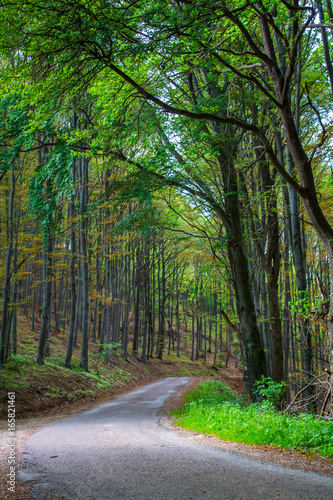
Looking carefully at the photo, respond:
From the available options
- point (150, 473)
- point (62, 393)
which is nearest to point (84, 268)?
point (62, 393)

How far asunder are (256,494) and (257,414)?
11.2 ft

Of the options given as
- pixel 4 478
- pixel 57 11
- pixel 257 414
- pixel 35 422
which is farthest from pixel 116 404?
pixel 57 11

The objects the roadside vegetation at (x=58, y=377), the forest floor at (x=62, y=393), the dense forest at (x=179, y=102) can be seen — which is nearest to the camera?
the forest floor at (x=62, y=393)

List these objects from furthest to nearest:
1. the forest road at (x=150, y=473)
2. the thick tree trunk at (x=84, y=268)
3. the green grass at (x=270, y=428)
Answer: the thick tree trunk at (x=84, y=268)
the green grass at (x=270, y=428)
the forest road at (x=150, y=473)

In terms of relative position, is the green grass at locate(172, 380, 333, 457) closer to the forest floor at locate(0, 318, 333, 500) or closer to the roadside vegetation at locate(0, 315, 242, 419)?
the forest floor at locate(0, 318, 333, 500)

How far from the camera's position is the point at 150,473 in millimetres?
3758

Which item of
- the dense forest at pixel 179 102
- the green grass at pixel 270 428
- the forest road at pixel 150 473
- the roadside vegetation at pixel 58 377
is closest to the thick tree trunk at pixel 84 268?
the roadside vegetation at pixel 58 377

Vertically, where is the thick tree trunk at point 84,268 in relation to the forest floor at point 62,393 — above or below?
above

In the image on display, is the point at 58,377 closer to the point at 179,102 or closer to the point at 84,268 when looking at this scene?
the point at 84,268

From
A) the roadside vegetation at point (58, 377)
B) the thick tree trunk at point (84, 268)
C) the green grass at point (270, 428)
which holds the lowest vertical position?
the roadside vegetation at point (58, 377)

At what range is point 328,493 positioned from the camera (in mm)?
3104

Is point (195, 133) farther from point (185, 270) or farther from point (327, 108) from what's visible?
point (185, 270)

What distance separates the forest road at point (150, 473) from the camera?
315 centimetres

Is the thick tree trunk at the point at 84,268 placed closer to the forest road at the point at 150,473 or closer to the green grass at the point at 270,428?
the green grass at the point at 270,428
